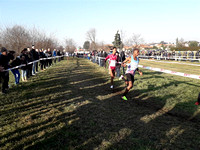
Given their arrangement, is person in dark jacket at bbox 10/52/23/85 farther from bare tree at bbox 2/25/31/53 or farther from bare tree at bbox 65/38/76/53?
bare tree at bbox 65/38/76/53

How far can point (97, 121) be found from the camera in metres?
4.73

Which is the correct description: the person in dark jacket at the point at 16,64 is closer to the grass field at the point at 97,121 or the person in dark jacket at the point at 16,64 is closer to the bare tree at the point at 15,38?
the grass field at the point at 97,121

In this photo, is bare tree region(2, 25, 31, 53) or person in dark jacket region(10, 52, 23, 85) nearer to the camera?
person in dark jacket region(10, 52, 23, 85)

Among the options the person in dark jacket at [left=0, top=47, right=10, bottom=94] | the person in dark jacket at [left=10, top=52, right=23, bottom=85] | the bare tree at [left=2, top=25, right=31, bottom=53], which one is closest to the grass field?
the person in dark jacket at [left=0, top=47, right=10, bottom=94]

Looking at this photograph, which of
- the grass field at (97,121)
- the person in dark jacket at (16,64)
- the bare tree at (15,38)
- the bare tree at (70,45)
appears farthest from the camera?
the bare tree at (70,45)

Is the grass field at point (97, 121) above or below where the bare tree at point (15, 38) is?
below

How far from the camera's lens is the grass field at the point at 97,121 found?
3609mm

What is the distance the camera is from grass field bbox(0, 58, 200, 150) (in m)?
3.61

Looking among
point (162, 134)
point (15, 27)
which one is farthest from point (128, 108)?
point (15, 27)

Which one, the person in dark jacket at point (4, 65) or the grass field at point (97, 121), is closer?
the grass field at point (97, 121)

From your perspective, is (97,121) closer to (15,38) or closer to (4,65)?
(4,65)

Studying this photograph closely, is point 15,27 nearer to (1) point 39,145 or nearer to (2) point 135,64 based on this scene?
(2) point 135,64

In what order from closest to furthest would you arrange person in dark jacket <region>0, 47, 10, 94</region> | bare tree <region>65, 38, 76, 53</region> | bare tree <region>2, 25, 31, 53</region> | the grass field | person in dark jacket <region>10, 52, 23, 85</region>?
1. the grass field
2. person in dark jacket <region>0, 47, 10, 94</region>
3. person in dark jacket <region>10, 52, 23, 85</region>
4. bare tree <region>2, 25, 31, 53</region>
5. bare tree <region>65, 38, 76, 53</region>

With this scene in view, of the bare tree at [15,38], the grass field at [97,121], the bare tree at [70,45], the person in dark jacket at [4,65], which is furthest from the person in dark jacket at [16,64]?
the bare tree at [70,45]
